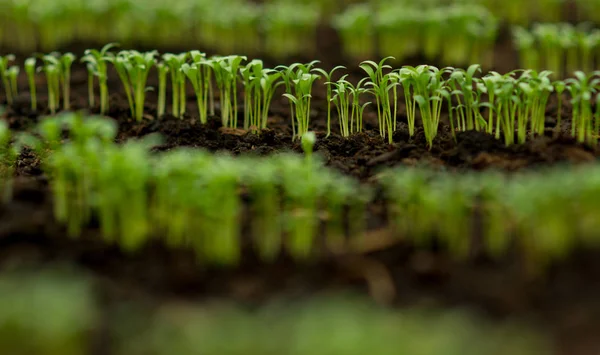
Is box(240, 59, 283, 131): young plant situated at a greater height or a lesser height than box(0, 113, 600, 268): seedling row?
greater

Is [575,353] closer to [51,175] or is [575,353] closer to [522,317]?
[522,317]

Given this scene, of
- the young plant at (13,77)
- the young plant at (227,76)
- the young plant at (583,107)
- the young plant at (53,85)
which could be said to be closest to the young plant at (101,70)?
the young plant at (53,85)

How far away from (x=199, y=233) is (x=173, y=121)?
2.35 m

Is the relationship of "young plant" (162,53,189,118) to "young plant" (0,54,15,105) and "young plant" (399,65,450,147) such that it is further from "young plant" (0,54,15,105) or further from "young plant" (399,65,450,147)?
"young plant" (399,65,450,147)

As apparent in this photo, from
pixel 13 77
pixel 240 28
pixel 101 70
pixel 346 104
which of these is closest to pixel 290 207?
pixel 346 104

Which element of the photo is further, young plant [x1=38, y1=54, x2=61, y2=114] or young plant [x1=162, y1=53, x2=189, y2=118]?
young plant [x1=38, y1=54, x2=61, y2=114]

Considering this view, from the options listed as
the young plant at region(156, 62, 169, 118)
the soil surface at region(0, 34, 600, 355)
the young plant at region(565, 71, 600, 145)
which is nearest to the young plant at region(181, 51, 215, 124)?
the young plant at region(156, 62, 169, 118)

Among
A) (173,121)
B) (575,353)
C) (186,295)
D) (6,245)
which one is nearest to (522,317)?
(575,353)

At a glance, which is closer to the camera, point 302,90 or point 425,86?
point 425,86

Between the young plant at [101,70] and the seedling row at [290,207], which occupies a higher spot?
the young plant at [101,70]

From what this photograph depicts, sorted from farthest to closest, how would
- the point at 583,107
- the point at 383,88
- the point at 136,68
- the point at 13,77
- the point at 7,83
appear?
the point at 7,83
the point at 13,77
the point at 136,68
the point at 383,88
the point at 583,107

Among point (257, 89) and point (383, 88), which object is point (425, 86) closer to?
point (383, 88)

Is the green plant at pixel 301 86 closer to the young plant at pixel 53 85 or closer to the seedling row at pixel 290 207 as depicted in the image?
the seedling row at pixel 290 207

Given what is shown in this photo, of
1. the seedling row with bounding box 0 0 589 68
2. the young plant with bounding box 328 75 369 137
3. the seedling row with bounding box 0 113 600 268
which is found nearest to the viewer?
the seedling row with bounding box 0 113 600 268
